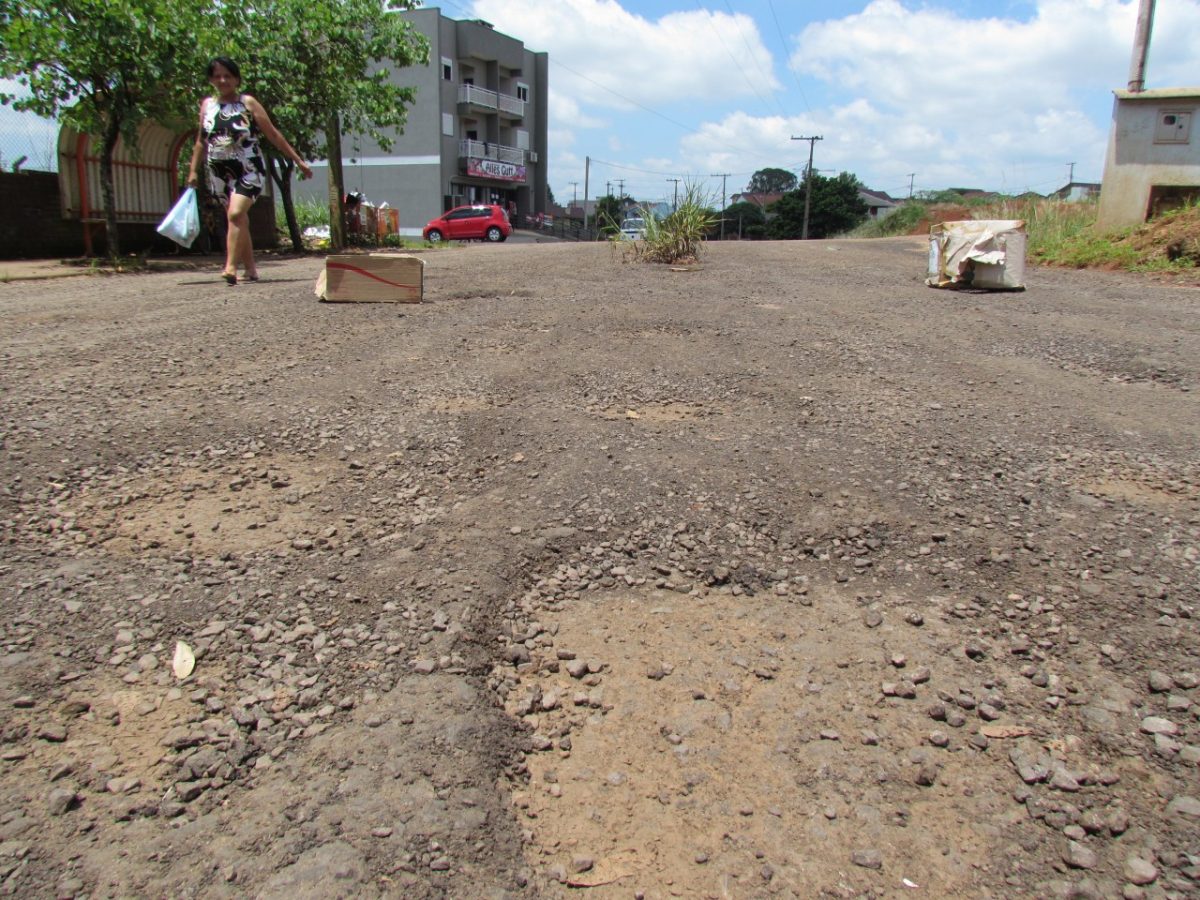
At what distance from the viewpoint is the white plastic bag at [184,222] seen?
6.85 meters

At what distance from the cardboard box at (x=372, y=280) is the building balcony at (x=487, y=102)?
42.7m

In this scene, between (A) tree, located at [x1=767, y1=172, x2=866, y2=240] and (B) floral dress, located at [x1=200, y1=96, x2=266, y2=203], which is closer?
(B) floral dress, located at [x1=200, y1=96, x2=266, y2=203]

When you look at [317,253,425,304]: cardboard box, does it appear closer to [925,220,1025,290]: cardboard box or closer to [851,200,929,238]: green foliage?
[925,220,1025,290]: cardboard box

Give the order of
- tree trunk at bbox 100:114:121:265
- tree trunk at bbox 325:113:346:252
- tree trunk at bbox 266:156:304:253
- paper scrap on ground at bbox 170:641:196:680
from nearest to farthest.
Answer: paper scrap on ground at bbox 170:641:196:680 < tree trunk at bbox 100:114:121:265 < tree trunk at bbox 325:113:346:252 < tree trunk at bbox 266:156:304:253

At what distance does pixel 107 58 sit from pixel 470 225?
23.3 meters

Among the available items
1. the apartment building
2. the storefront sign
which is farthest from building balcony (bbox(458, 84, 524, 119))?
the storefront sign

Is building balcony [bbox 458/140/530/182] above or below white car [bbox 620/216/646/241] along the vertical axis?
above

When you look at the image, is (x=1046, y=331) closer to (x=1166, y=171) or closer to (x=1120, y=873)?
(x=1120, y=873)

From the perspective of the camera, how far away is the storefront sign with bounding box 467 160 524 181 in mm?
44828

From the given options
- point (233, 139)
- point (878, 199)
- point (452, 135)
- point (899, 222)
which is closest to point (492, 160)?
point (452, 135)

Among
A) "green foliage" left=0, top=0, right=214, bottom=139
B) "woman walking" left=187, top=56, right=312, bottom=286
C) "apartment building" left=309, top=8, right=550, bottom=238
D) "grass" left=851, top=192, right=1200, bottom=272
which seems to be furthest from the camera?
"apartment building" left=309, top=8, right=550, bottom=238

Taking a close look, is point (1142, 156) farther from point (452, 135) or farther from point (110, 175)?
point (452, 135)

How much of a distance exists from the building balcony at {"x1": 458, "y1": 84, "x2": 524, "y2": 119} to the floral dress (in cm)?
4155

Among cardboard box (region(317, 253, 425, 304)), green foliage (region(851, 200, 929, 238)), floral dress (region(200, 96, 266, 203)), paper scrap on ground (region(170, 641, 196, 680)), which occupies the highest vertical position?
green foliage (region(851, 200, 929, 238))
